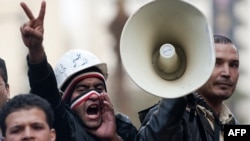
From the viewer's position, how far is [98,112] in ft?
26.5

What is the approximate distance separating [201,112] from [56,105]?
95 centimetres

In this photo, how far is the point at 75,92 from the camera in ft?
26.9

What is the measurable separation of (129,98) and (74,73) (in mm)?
27336

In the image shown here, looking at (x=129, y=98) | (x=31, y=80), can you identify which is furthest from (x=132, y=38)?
(x=129, y=98)

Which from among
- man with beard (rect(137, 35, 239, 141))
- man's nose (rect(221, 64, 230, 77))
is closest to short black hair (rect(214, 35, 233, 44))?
man with beard (rect(137, 35, 239, 141))

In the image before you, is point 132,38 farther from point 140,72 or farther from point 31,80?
point 31,80

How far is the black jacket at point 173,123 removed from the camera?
7328 millimetres

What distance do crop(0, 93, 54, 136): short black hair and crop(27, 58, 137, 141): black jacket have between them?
0.07m

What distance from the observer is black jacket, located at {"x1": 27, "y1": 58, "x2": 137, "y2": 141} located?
25.3 ft

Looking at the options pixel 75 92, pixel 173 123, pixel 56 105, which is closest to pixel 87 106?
pixel 75 92

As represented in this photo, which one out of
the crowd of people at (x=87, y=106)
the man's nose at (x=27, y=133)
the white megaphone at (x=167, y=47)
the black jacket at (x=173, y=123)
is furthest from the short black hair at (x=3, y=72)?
the white megaphone at (x=167, y=47)

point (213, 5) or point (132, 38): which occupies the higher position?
point (213, 5)

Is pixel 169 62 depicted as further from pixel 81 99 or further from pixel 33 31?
pixel 81 99

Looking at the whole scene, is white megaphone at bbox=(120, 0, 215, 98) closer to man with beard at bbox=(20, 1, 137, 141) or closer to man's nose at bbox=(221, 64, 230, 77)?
man with beard at bbox=(20, 1, 137, 141)
